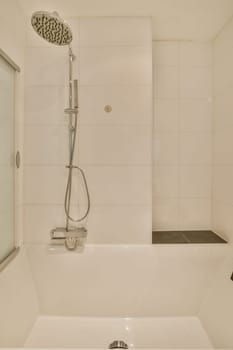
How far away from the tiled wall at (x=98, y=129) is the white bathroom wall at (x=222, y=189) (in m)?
0.58

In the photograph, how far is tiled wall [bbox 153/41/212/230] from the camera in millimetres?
2191

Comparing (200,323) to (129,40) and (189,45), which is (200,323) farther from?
(189,45)

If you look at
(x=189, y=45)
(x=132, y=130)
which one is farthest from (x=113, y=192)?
(x=189, y=45)

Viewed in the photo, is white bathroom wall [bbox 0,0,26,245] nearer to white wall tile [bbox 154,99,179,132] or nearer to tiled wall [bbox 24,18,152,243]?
tiled wall [bbox 24,18,152,243]

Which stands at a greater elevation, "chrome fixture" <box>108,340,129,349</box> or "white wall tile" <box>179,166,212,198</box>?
"white wall tile" <box>179,166,212,198</box>

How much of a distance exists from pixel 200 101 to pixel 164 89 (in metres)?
0.34

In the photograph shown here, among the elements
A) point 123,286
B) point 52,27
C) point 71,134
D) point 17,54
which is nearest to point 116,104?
point 71,134

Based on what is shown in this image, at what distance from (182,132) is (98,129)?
0.81 m

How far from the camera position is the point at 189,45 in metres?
2.19

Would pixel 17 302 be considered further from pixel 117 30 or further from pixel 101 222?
pixel 117 30

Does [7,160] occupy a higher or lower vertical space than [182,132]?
lower

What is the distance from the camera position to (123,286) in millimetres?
1760

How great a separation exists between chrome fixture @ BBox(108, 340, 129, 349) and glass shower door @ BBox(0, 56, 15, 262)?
846 millimetres

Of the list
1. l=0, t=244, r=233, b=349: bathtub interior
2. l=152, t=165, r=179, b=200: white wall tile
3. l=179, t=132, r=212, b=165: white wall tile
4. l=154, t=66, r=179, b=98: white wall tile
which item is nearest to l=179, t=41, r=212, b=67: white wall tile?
l=154, t=66, r=179, b=98: white wall tile
